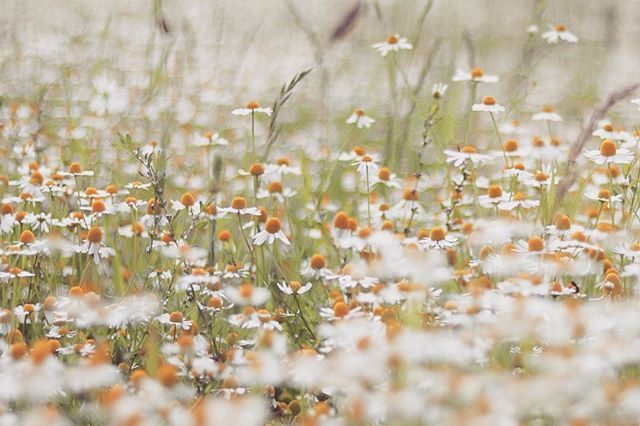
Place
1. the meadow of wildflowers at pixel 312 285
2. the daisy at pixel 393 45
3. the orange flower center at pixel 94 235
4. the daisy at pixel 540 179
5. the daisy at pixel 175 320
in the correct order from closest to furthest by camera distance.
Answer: the meadow of wildflowers at pixel 312 285
the daisy at pixel 175 320
the orange flower center at pixel 94 235
the daisy at pixel 540 179
the daisy at pixel 393 45

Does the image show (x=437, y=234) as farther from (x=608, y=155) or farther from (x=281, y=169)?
(x=281, y=169)

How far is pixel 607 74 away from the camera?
4.68 m

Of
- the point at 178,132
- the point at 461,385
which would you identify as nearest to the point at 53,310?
the point at 461,385

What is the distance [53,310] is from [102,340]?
0.23 meters

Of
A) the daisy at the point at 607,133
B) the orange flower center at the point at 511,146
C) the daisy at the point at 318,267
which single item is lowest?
the daisy at the point at 318,267

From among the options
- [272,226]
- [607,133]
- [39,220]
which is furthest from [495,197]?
[39,220]

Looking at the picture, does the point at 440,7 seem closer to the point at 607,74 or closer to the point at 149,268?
the point at 607,74

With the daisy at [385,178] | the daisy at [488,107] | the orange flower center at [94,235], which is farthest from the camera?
the daisy at [385,178]

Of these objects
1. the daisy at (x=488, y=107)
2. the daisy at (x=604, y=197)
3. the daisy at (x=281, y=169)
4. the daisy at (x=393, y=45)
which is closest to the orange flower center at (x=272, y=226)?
the daisy at (x=281, y=169)

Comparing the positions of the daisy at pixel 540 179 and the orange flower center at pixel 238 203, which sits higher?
the daisy at pixel 540 179

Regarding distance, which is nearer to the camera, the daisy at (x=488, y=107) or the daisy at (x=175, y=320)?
the daisy at (x=175, y=320)

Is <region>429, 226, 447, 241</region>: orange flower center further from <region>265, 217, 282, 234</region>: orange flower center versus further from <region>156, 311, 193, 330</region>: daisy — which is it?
<region>156, 311, 193, 330</region>: daisy

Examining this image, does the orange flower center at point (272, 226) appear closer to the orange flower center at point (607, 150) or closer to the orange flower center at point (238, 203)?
the orange flower center at point (238, 203)

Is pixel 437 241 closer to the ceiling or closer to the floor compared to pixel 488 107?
closer to the floor
